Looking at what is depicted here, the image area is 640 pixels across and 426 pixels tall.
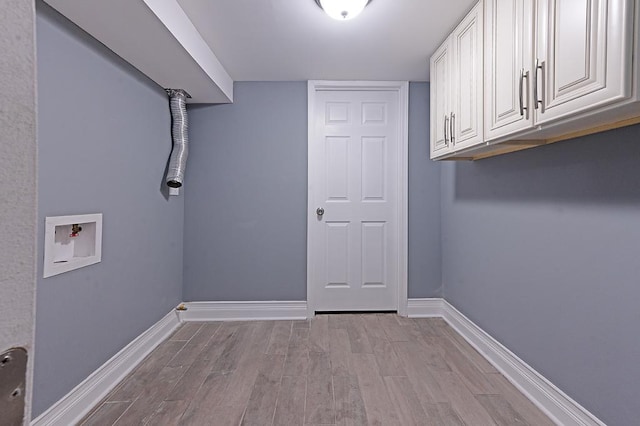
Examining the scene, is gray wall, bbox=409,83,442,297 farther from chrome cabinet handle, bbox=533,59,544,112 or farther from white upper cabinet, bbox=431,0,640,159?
chrome cabinet handle, bbox=533,59,544,112

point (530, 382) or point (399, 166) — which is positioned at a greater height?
point (399, 166)

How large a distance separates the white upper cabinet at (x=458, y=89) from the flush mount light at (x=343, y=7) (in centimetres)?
65

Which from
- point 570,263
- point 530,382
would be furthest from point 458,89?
point 530,382

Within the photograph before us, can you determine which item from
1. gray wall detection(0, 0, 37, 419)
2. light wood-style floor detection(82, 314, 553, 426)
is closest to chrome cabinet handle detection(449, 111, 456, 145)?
light wood-style floor detection(82, 314, 553, 426)

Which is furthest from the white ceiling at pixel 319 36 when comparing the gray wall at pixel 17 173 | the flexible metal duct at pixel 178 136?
the gray wall at pixel 17 173

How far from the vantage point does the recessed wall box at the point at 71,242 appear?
1697 millimetres

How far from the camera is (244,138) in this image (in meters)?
3.48

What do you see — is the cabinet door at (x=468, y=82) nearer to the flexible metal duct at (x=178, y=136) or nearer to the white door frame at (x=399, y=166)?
the white door frame at (x=399, y=166)

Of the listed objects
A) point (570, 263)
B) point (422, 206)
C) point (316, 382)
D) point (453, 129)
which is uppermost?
point (453, 129)

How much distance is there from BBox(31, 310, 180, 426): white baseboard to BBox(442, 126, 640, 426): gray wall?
2460 millimetres

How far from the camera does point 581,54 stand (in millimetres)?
1278

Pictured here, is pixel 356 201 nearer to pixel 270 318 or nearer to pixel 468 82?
pixel 270 318

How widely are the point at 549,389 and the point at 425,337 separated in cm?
113

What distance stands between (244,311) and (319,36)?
2464 mm
